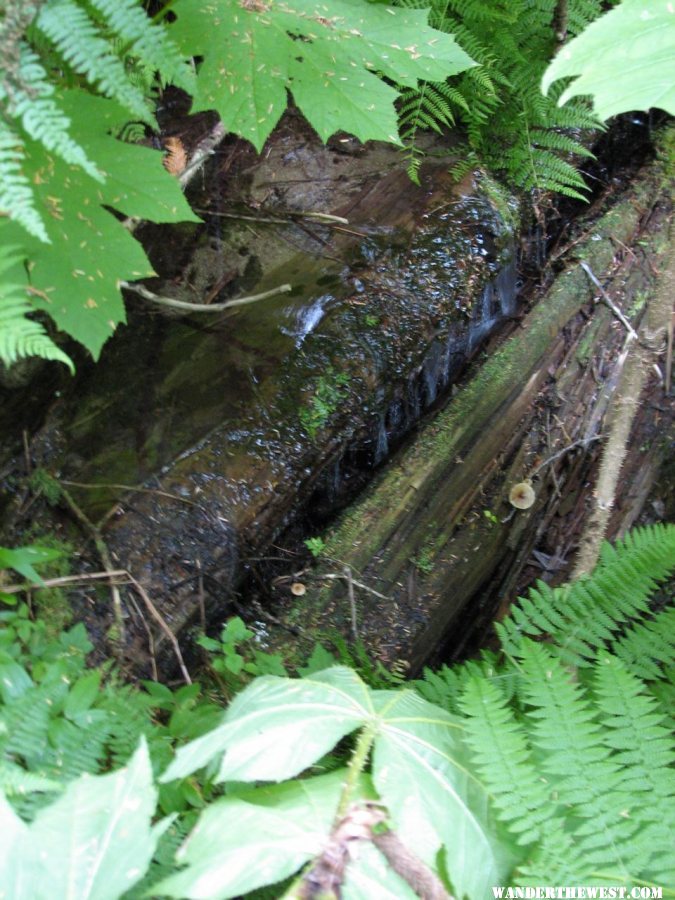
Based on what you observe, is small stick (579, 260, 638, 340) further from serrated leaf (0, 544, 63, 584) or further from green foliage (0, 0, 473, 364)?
serrated leaf (0, 544, 63, 584)

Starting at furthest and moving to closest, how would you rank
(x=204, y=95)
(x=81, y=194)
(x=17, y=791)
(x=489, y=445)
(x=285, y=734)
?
(x=489, y=445) → (x=204, y=95) → (x=81, y=194) → (x=17, y=791) → (x=285, y=734)

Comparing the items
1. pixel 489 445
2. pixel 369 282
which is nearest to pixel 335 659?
pixel 489 445

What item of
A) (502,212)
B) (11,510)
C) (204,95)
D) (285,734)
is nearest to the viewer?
(285,734)

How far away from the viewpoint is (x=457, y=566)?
2570 millimetres

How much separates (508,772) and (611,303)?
2.49 metres

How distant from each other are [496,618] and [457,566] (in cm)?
30

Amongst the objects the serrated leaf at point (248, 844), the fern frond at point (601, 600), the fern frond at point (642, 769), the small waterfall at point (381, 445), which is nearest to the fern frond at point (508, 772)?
the fern frond at point (642, 769)

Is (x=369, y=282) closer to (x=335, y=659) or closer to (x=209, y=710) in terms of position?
(x=335, y=659)

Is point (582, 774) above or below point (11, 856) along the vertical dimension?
below

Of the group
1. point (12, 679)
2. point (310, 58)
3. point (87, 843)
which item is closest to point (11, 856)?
point (87, 843)

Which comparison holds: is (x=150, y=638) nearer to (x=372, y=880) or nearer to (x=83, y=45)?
(x=372, y=880)

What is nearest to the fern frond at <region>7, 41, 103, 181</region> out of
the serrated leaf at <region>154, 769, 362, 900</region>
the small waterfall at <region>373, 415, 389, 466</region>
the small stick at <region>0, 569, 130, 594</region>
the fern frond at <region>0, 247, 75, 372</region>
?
the fern frond at <region>0, 247, 75, 372</region>

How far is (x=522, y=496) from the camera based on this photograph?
105 inches

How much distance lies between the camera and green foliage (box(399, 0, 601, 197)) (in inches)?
112
